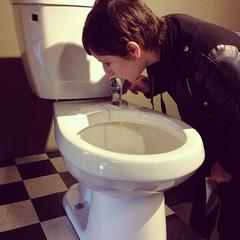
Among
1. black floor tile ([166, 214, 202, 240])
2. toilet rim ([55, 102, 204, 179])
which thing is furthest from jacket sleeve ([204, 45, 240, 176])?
black floor tile ([166, 214, 202, 240])

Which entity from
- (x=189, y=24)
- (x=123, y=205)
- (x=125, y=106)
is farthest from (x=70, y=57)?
(x=123, y=205)

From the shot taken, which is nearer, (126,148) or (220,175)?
(220,175)

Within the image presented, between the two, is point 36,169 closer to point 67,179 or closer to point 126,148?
point 67,179

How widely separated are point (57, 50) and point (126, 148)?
352 millimetres

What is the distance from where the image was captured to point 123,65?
0.80m

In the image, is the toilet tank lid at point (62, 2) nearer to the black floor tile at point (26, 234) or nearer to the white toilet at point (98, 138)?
the white toilet at point (98, 138)

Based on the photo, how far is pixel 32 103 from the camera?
1.24 metres

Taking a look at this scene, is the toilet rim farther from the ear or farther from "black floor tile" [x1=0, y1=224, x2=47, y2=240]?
"black floor tile" [x1=0, y1=224, x2=47, y2=240]

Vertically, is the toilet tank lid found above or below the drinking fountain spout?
above

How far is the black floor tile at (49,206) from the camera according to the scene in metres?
0.97

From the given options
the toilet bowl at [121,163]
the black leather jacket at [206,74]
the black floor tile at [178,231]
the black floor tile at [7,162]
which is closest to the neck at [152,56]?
the black leather jacket at [206,74]

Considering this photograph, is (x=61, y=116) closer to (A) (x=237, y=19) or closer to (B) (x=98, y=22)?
(B) (x=98, y=22)

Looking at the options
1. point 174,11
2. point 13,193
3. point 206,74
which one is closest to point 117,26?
point 206,74

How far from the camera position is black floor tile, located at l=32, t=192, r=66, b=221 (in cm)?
97
